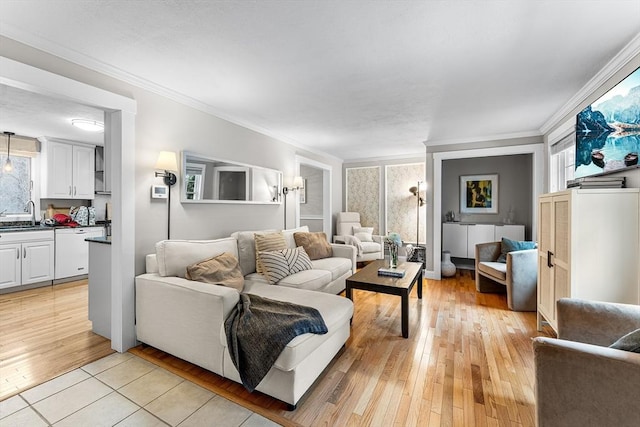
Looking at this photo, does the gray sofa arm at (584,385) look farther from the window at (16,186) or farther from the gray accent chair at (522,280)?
the window at (16,186)

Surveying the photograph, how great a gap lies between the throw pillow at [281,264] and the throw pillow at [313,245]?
58 cm

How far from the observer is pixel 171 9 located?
161 centimetres

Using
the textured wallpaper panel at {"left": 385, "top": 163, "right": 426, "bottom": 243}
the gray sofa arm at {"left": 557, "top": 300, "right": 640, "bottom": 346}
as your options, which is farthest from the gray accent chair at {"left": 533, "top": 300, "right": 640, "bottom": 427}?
the textured wallpaper panel at {"left": 385, "top": 163, "right": 426, "bottom": 243}

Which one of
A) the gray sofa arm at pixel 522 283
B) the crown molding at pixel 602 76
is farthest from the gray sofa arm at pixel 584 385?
the gray sofa arm at pixel 522 283

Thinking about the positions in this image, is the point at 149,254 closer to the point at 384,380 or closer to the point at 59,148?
the point at 384,380

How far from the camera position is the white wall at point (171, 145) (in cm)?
214

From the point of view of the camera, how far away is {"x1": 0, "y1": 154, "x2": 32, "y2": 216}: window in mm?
4332

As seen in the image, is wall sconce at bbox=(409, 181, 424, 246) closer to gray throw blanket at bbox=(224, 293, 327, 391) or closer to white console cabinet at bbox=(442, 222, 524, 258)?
white console cabinet at bbox=(442, 222, 524, 258)

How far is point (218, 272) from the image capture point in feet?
8.18

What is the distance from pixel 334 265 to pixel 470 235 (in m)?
3.11

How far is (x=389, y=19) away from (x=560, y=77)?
1851mm

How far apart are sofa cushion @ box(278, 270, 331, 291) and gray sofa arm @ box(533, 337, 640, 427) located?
2.04 m

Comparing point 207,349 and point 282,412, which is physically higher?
point 207,349

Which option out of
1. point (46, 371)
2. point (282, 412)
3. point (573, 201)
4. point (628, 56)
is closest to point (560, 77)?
point (628, 56)
